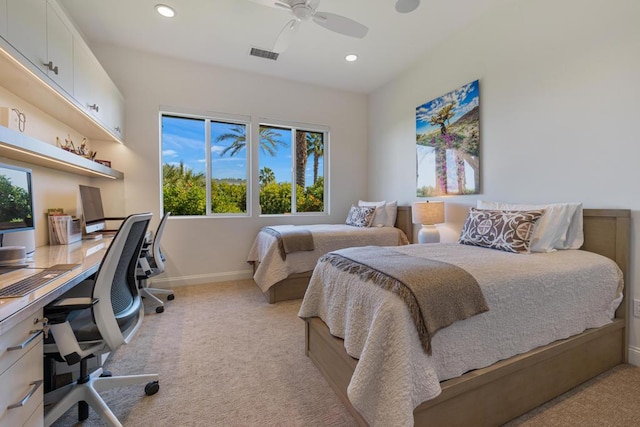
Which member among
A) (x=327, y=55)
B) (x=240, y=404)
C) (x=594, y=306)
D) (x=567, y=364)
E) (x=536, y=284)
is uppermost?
(x=327, y=55)

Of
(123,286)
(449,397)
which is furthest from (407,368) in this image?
(123,286)

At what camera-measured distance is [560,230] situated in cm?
208

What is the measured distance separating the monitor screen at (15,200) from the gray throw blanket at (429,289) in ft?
6.48

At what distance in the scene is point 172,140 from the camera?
379 cm

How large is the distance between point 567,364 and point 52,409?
2701 mm

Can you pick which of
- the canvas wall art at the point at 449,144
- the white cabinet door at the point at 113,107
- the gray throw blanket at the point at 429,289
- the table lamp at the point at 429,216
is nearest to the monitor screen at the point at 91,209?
the white cabinet door at the point at 113,107

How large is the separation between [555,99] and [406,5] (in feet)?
5.08

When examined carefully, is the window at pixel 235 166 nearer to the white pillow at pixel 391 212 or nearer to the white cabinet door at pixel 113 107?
the white cabinet door at pixel 113 107

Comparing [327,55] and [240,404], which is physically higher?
[327,55]

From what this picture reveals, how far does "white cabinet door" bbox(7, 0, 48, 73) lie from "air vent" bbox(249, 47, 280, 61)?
203 cm

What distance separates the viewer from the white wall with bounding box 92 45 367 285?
3.44m

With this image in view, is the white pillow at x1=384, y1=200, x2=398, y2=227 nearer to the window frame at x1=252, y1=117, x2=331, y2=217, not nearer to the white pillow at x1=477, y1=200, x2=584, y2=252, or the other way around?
the window frame at x1=252, y1=117, x2=331, y2=217

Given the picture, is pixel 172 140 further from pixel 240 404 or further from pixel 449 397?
pixel 449 397

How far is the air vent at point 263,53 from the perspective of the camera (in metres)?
3.40
